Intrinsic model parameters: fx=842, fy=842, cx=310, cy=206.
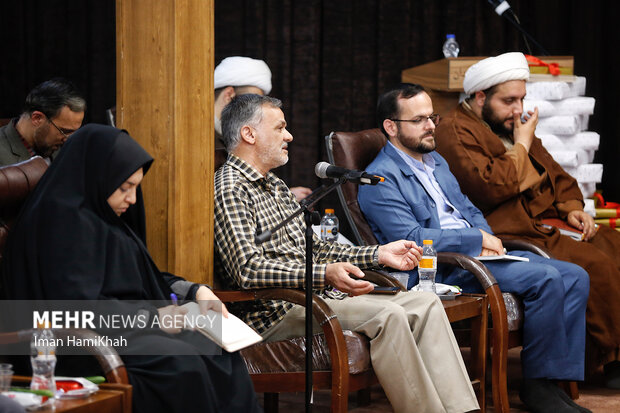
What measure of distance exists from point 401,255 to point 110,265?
120 cm

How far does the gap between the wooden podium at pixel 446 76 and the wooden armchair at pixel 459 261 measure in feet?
2.78

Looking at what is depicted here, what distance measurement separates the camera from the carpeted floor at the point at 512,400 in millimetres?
3578

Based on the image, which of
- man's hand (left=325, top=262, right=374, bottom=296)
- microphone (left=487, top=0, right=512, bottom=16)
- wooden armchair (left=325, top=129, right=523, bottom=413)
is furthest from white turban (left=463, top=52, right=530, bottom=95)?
man's hand (left=325, top=262, right=374, bottom=296)

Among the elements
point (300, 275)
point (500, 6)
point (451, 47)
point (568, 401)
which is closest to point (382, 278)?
point (300, 275)

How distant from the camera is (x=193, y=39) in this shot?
2812 mm

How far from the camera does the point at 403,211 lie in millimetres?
3643

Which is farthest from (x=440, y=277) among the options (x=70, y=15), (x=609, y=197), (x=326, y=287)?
(x=70, y=15)

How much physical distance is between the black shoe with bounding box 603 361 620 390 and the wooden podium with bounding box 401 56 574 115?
1.67 m

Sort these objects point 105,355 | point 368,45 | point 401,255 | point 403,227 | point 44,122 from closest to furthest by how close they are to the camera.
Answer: point 105,355 → point 401,255 → point 403,227 → point 44,122 → point 368,45

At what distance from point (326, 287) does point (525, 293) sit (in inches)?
39.5

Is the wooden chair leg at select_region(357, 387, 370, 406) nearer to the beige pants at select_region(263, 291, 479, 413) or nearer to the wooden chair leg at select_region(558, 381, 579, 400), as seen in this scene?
the beige pants at select_region(263, 291, 479, 413)

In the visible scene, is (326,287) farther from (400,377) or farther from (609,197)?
(609,197)

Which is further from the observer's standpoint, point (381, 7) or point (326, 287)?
point (381, 7)

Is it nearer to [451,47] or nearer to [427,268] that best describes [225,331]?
[427,268]
